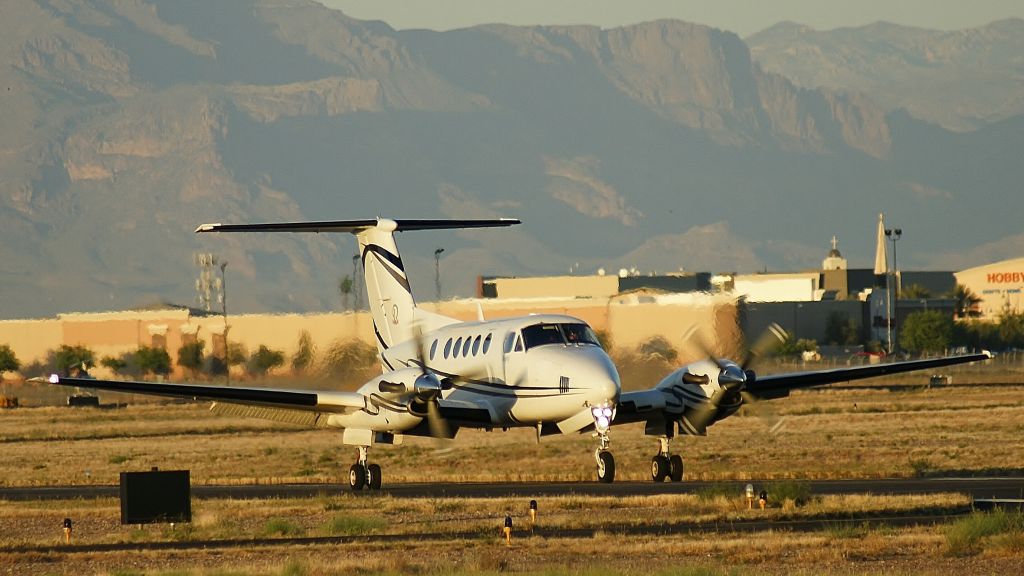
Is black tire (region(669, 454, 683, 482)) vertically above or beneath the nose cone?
beneath

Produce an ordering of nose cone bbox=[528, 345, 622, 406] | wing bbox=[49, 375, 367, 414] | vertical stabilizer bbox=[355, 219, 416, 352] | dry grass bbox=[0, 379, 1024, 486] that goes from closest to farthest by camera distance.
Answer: nose cone bbox=[528, 345, 622, 406] → wing bbox=[49, 375, 367, 414] → vertical stabilizer bbox=[355, 219, 416, 352] → dry grass bbox=[0, 379, 1024, 486]

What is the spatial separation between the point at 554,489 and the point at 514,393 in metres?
3.04

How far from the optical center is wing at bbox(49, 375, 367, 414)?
122 ft

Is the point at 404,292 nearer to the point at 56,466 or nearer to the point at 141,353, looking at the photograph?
the point at 56,466

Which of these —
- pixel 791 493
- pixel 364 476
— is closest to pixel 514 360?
pixel 364 476

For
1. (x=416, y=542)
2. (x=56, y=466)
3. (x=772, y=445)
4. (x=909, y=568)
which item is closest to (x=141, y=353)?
(x=56, y=466)

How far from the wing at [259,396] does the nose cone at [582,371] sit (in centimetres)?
459

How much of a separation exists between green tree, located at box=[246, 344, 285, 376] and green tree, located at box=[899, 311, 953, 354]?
107m

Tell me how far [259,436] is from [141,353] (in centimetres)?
3510

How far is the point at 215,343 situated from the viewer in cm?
8519

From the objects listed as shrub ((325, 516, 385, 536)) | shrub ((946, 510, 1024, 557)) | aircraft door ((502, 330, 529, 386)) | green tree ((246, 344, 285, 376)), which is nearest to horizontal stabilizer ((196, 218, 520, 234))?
aircraft door ((502, 330, 529, 386))

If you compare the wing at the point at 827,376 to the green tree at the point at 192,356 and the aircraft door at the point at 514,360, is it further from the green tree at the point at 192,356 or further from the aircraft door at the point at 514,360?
the green tree at the point at 192,356

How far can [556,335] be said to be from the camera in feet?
123

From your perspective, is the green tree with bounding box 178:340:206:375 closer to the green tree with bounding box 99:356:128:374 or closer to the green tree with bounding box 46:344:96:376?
the green tree with bounding box 99:356:128:374
